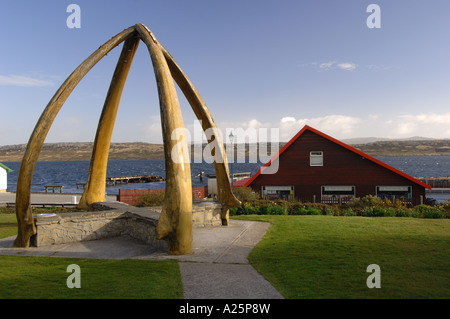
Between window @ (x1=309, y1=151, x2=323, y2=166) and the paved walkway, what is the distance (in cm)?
1274

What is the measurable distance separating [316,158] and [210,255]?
18.4m

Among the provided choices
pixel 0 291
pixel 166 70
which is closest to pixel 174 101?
pixel 166 70

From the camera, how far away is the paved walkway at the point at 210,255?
6.56m

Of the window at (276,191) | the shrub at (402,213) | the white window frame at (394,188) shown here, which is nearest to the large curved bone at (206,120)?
the shrub at (402,213)

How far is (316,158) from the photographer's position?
2605 centimetres

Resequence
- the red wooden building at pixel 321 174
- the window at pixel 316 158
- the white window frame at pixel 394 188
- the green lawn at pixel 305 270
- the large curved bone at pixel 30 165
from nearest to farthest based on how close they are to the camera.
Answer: the green lawn at pixel 305 270 < the large curved bone at pixel 30 165 < the white window frame at pixel 394 188 < the red wooden building at pixel 321 174 < the window at pixel 316 158

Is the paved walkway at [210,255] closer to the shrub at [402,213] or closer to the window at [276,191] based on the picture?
the shrub at [402,213]

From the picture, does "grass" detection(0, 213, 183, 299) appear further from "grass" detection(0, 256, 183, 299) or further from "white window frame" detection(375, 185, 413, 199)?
"white window frame" detection(375, 185, 413, 199)

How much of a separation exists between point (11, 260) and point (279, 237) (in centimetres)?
798

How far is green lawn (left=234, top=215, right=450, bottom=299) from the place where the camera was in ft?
21.4

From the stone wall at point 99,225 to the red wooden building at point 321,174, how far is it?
13806 millimetres

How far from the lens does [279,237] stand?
1163 centimetres

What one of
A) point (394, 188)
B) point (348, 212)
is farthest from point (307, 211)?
point (394, 188)
